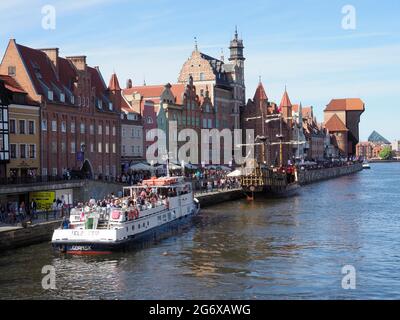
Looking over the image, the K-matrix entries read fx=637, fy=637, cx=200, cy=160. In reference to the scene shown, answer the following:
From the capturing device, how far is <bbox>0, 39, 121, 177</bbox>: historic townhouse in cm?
6756

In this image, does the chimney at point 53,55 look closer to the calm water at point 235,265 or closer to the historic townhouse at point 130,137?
the historic townhouse at point 130,137

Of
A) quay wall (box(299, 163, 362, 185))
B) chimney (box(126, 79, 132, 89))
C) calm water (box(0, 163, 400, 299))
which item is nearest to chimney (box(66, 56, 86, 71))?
calm water (box(0, 163, 400, 299))

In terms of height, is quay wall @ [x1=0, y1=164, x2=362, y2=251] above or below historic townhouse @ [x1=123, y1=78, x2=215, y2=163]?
below

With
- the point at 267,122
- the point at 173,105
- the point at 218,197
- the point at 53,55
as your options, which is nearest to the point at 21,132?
the point at 53,55

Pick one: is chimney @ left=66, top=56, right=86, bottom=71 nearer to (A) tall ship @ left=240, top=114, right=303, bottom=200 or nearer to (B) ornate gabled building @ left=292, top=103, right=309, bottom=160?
(A) tall ship @ left=240, top=114, right=303, bottom=200

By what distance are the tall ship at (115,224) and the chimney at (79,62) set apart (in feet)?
80.2

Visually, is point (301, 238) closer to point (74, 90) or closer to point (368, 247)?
point (368, 247)

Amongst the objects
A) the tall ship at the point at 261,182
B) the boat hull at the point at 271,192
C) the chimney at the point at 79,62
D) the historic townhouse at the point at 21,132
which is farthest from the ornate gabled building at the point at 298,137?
the historic townhouse at the point at 21,132

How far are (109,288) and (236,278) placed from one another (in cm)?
675

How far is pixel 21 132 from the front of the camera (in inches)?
2479

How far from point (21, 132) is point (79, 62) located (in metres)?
16.9

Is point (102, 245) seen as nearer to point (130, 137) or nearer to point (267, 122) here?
point (130, 137)

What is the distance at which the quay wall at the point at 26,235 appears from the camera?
137 ft
